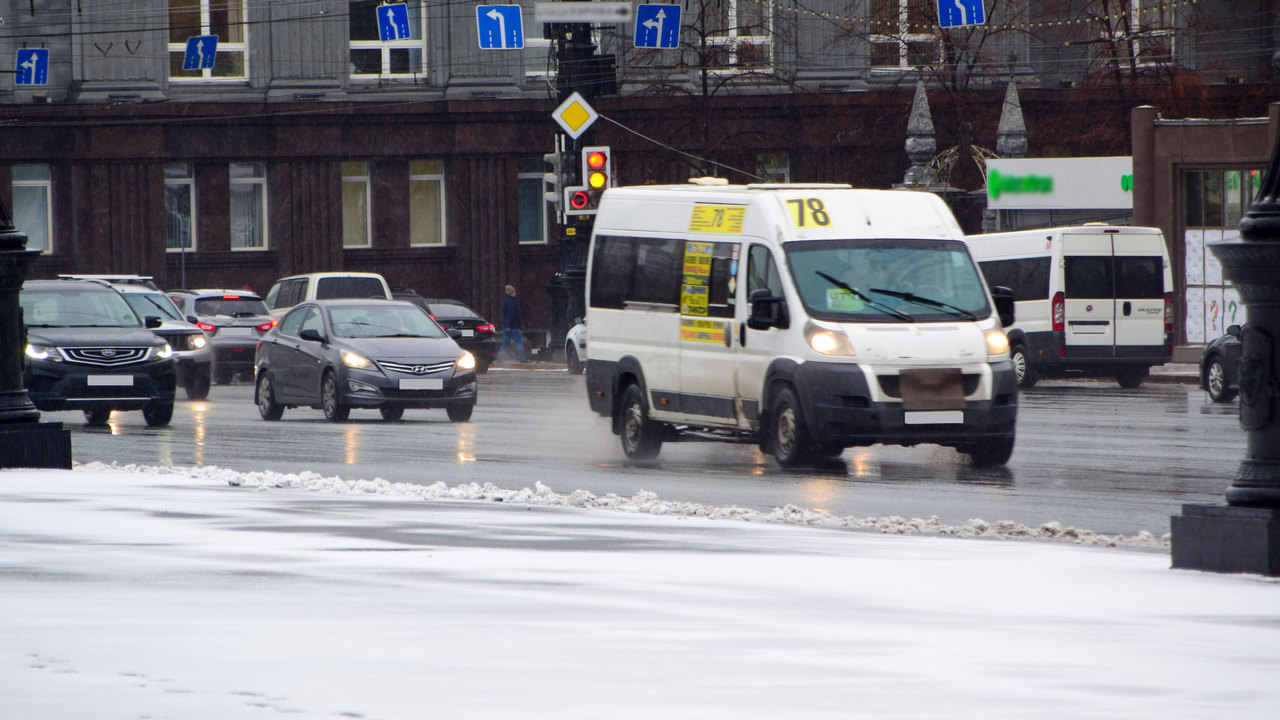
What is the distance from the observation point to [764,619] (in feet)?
23.0

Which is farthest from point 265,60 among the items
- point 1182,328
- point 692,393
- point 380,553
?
point 380,553

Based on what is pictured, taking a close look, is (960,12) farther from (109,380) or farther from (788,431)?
(788,431)

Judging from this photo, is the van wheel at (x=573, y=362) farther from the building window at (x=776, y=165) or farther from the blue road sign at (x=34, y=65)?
the blue road sign at (x=34, y=65)

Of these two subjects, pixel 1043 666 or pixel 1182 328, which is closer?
pixel 1043 666

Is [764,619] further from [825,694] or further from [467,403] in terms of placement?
[467,403]

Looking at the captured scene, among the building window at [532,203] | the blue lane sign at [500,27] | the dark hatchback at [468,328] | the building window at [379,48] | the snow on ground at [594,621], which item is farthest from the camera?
the building window at [532,203]

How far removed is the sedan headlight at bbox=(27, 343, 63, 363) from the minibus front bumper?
924cm

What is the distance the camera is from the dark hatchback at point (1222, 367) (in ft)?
81.8

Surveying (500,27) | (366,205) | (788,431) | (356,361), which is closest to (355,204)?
(366,205)

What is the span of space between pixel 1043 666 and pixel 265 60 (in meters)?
40.6

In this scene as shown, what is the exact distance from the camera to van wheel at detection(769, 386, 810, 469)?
1537 cm

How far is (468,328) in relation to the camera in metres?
36.9

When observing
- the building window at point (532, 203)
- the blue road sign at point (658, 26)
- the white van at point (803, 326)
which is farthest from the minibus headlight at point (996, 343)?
the building window at point (532, 203)

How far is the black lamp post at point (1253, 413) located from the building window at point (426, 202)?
39.0m
